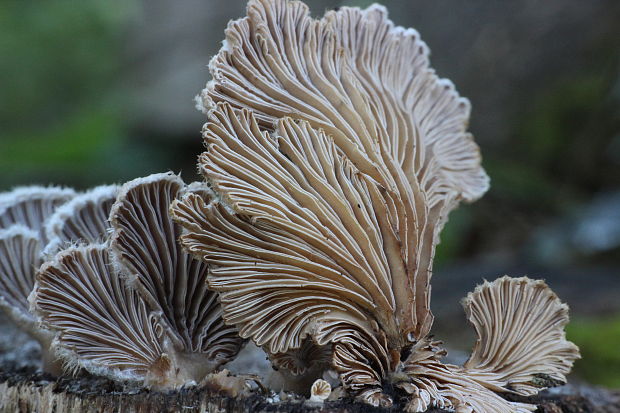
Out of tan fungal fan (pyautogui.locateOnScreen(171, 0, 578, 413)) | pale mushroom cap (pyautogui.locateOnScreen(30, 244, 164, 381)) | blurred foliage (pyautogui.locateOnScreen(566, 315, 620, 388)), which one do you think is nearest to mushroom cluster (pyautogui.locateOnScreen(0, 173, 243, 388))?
pale mushroom cap (pyautogui.locateOnScreen(30, 244, 164, 381))

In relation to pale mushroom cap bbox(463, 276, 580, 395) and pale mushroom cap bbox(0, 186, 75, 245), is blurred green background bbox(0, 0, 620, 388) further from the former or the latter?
pale mushroom cap bbox(0, 186, 75, 245)

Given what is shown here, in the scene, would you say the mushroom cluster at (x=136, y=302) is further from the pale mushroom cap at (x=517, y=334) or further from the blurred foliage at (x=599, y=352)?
the blurred foliage at (x=599, y=352)

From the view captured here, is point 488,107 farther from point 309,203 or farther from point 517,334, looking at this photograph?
point 309,203

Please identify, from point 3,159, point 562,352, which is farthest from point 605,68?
point 3,159

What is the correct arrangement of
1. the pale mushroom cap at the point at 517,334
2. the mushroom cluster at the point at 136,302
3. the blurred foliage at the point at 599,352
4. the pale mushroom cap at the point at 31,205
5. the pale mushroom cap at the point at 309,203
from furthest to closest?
the blurred foliage at the point at 599,352 < the pale mushroom cap at the point at 31,205 < the pale mushroom cap at the point at 517,334 < the mushroom cluster at the point at 136,302 < the pale mushroom cap at the point at 309,203

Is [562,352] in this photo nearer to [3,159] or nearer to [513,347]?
[513,347]

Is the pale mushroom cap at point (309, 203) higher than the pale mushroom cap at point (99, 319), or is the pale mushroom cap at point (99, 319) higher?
the pale mushroom cap at point (309, 203)

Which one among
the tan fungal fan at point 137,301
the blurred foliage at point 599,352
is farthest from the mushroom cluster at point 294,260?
the blurred foliage at point 599,352
